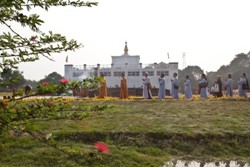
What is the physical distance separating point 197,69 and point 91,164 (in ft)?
213

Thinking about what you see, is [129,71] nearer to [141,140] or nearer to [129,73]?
[129,73]

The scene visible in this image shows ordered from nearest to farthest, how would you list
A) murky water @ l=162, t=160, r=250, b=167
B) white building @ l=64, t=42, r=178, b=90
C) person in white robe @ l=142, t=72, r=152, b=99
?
1. murky water @ l=162, t=160, r=250, b=167
2. person in white robe @ l=142, t=72, r=152, b=99
3. white building @ l=64, t=42, r=178, b=90

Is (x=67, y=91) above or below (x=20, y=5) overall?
below

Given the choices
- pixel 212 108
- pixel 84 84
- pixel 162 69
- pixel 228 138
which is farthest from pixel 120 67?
pixel 84 84

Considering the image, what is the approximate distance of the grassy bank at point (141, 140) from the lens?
685 centimetres

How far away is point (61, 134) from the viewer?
8.07 metres

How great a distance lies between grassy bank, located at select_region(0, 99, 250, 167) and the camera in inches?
270

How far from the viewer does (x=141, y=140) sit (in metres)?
8.05

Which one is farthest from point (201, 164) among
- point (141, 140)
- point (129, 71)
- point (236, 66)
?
point (236, 66)

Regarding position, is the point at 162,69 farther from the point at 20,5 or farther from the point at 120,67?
the point at 20,5

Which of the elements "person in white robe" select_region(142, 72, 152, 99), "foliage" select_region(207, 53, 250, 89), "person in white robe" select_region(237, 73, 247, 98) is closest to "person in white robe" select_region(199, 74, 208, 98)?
"person in white robe" select_region(237, 73, 247, 98)

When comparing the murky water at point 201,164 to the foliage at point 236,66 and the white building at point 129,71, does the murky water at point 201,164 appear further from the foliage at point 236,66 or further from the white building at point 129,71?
the foliage at point 236,66

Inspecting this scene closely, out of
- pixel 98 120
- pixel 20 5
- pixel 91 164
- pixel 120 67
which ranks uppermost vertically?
pixel 120 67

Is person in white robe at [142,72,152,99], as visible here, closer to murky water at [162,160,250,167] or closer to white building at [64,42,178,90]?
murky water at [162,160,250,167]
